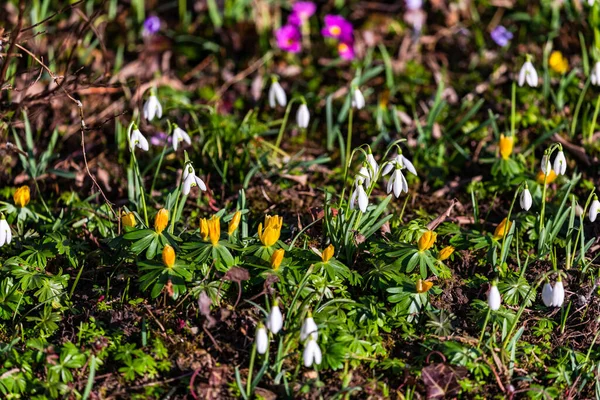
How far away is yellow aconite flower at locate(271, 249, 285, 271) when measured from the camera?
3.02m

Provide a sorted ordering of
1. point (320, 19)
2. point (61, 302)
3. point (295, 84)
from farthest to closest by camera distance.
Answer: point (320, 19) → point (295, 84) → point (61, 302)

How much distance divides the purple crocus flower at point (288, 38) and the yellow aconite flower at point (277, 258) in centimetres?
231

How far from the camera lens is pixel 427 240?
3.15 m

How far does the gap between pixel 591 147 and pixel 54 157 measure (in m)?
3.00

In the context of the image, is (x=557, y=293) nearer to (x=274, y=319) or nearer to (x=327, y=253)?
(x=327, y=253)

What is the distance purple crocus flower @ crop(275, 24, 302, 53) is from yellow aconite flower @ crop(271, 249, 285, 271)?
7.57ft

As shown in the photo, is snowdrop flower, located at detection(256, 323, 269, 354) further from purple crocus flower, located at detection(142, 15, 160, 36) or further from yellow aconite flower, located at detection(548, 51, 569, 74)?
yellow aconite flower, located at detection(548, 51, 569, 74)

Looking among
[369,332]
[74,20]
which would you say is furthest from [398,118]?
[74,20]

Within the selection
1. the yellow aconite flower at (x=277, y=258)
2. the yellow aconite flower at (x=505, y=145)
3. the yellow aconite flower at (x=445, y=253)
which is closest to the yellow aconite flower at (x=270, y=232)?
the yellow aconite flower at (x=277, y=258)

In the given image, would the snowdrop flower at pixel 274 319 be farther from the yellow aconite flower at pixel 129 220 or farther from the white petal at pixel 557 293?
the white petal at pixel 557 293

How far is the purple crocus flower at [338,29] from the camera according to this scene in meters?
5.04

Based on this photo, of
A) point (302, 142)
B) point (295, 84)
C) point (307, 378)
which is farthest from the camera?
point (295, 84)

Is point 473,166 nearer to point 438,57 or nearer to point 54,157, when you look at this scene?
point 438,57

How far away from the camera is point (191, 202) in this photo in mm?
3967
